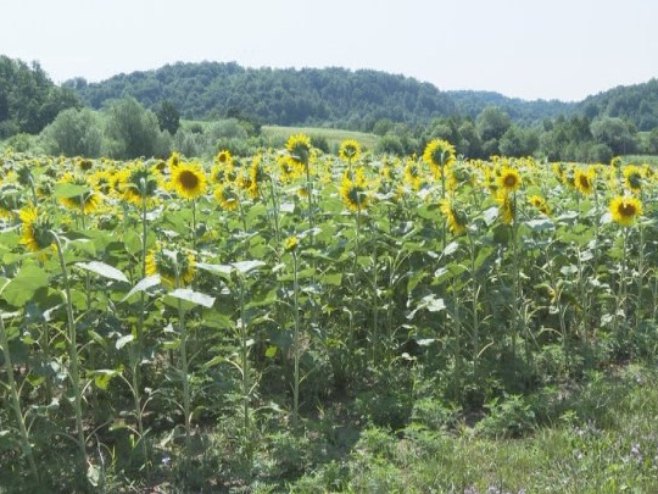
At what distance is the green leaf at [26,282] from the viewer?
2.83m

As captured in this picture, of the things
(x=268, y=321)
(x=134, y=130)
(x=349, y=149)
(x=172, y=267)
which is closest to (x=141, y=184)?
(x=172, y=267)

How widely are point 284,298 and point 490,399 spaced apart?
1257mm

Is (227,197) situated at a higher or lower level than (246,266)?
higher

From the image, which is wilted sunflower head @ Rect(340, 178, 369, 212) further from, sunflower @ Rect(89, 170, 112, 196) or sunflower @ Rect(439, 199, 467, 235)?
sunflower @ Rect(89, 170, 112, 196)

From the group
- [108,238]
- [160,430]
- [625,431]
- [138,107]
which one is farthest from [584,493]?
[138,107]

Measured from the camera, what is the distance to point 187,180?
402cm

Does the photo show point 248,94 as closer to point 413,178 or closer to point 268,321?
point 413,178

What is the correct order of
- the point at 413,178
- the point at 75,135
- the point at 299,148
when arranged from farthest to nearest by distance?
the point at 75,135, the point at 413,178, the point at 299,148

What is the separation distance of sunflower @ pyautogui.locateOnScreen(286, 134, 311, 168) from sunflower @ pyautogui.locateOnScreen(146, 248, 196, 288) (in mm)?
1603

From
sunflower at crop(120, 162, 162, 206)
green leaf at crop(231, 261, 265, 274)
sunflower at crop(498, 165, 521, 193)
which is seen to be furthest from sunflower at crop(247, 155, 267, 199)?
green leaf at crop(231, 261, 265, 274)

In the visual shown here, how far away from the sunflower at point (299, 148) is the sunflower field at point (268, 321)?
18 mm

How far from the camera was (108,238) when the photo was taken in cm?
361

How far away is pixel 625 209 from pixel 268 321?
2426mm

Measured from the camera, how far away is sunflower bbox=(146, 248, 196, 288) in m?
3.14
